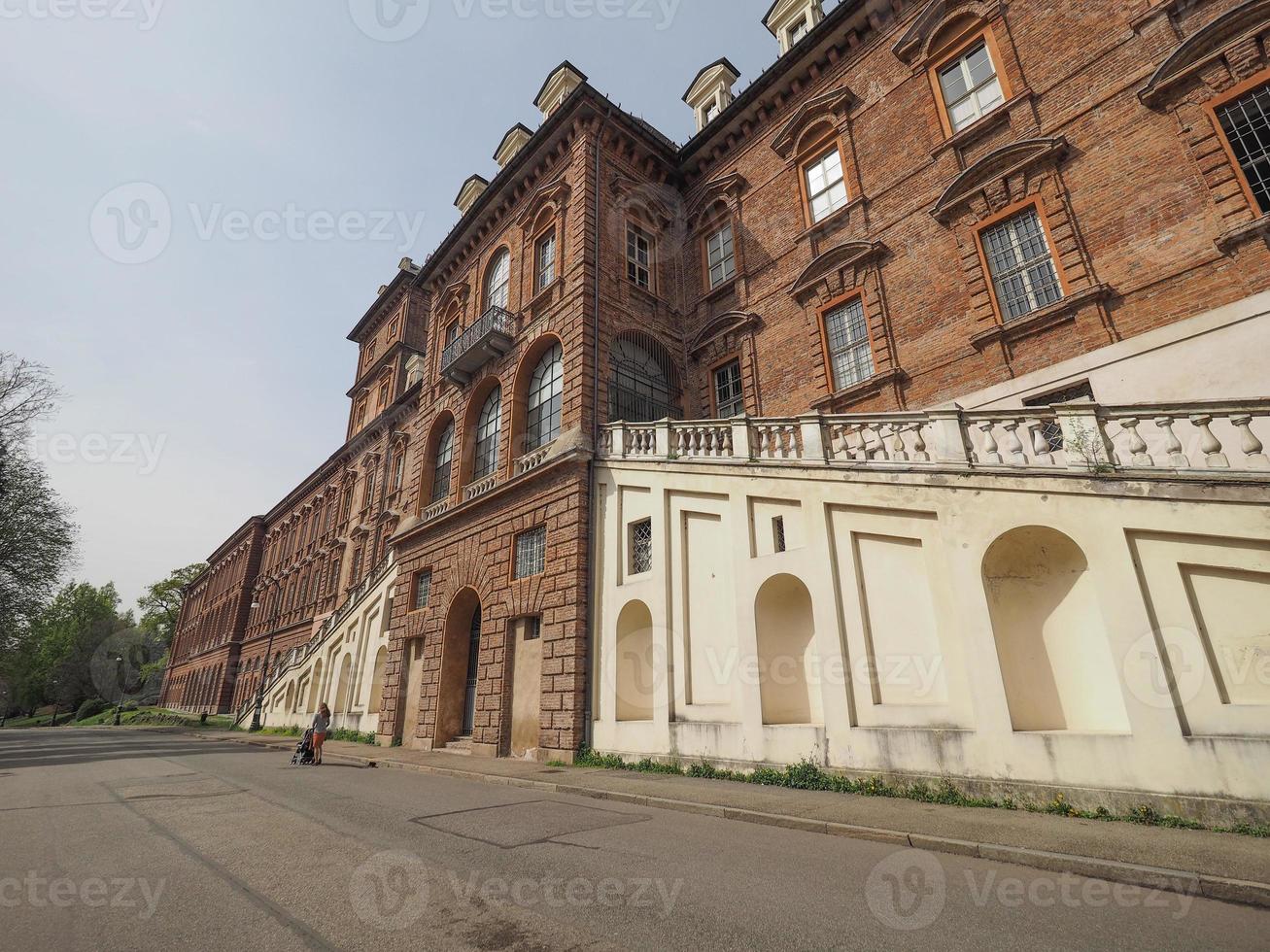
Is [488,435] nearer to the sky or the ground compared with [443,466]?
nearer to the sky

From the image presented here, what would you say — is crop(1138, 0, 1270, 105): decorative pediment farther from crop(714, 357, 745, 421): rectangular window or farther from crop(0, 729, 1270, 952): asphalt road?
crop(0, 729, 1270, 952): asphalt road

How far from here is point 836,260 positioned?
1467 cm

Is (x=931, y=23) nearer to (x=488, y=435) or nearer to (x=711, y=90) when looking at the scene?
(x=711, y=90)

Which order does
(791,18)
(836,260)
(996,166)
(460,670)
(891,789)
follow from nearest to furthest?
(891,789)
(996,166)
(836,260)
(460,670)
(791,18)

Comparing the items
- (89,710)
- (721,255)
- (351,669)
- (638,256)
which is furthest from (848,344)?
(89,710)

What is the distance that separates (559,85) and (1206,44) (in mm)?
18661

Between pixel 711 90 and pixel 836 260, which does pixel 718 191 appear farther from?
pixel 836 260

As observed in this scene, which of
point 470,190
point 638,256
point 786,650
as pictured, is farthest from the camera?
point 470,190

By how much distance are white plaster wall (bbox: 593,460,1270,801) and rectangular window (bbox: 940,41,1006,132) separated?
10186 mm

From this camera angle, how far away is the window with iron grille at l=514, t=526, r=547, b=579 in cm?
1462

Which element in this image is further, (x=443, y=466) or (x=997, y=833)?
(x=443, y=466)

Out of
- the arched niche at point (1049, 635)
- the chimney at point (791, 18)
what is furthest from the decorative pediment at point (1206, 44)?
the chimney at point (791, 18)

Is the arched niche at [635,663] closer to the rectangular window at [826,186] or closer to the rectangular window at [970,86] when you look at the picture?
the rectangular window at [826,186]

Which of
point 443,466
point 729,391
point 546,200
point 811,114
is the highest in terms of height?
point 811,114
